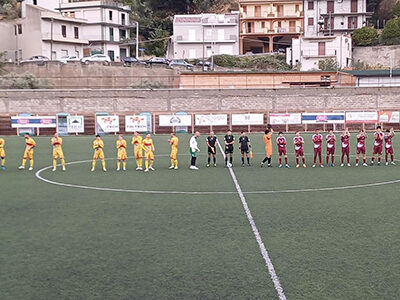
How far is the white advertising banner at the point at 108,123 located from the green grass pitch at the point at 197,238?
23.7m

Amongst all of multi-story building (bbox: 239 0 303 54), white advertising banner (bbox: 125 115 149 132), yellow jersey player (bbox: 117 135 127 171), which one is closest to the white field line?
yellow jersey player (bbox: 117 135 127 171)

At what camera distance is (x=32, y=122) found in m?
44.6

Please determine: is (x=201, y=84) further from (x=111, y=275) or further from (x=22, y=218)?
(x=111, y=275)

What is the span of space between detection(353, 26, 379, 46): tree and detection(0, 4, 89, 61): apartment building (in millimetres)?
41627

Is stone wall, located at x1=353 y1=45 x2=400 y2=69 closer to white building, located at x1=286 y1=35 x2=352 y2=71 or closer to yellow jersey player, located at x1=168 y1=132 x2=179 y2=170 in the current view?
white building, located at x1=286 y1=35 x2=352 y2=71

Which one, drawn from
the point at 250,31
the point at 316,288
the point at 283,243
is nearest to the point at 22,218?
the point at 283,243

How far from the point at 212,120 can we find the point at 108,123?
30.5 feet

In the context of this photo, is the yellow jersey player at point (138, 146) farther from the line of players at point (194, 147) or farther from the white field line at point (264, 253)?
the white field line at point (264, 253)

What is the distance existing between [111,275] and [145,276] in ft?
2.21

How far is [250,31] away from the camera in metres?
84.7

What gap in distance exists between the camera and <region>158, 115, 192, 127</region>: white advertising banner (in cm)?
4544

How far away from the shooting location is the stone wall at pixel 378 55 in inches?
2832

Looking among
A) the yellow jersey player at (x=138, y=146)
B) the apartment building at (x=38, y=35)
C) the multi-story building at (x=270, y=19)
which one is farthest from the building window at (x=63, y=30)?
the yellow jersey player at (x=138, y=146)

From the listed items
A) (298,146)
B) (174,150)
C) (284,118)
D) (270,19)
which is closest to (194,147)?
(174,150)
